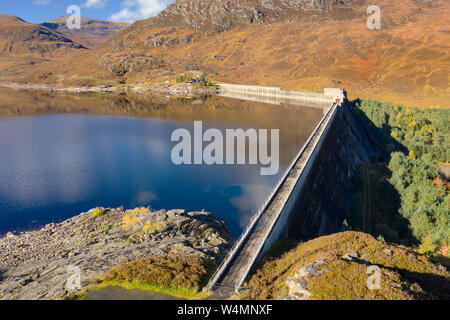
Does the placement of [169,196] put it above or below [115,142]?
below

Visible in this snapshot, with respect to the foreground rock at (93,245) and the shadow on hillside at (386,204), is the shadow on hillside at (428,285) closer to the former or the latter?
the foreground rock at (93,245)

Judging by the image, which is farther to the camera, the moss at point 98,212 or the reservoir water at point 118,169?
the reservoir water at point 118,169

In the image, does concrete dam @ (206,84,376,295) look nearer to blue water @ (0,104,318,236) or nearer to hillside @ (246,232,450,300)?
hillside @ (246,232,450,300)

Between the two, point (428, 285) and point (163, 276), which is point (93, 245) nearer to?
point (163, 276)

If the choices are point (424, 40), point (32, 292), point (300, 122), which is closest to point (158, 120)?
point (300, 122)

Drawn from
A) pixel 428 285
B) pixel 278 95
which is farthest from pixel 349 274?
pixel 278 95

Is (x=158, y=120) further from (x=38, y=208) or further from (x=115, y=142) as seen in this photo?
(x=38, y=208)

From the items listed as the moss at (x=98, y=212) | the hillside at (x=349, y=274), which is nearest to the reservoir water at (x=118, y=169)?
the moss at (x=98, y=212)
